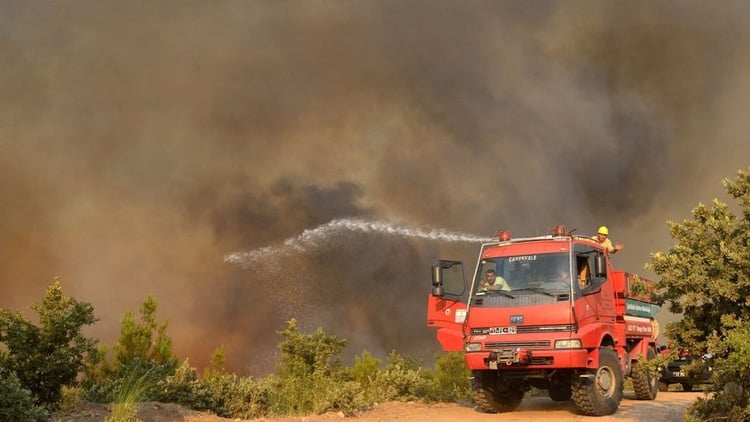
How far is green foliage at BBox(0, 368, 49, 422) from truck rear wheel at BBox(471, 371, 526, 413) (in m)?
7.93

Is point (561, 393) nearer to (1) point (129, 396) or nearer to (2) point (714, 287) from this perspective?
(2) point (714, 287)

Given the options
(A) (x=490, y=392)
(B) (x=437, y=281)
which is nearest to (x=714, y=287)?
(B) (x=437, y=281)

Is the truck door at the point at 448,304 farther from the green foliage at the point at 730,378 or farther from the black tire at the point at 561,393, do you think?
the green foliage at the point at 730,378

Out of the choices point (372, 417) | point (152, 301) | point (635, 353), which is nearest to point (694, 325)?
point (372, 417)

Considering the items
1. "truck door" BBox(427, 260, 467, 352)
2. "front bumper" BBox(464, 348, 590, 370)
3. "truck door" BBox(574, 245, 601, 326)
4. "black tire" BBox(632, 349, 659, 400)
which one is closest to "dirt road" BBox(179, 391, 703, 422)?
"black tire" BBox(632, 349, 659, 400)

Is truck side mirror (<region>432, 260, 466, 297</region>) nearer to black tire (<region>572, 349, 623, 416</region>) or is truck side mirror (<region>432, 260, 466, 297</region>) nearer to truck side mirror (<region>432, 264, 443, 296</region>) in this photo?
truck side mirror (<region>432, 264, 443, 296</region>)

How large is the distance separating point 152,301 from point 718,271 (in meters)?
12.2

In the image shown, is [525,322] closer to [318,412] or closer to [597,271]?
[597,271]

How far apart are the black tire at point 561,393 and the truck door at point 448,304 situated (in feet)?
8.00

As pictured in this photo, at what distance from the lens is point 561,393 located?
1391cm

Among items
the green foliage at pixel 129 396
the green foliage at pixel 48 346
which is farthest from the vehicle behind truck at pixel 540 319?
the green foliage at pixel 48 346

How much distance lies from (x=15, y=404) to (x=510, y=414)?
28.8 feet

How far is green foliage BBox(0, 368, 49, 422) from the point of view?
25.1ft

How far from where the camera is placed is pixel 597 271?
12.0 metres
